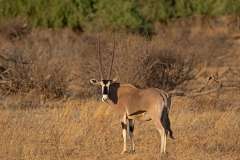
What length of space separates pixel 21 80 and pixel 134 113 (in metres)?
7.34

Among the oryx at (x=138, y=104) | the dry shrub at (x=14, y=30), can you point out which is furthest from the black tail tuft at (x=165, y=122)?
the dry shrub at (x=14, y=30)

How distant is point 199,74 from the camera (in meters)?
21.4

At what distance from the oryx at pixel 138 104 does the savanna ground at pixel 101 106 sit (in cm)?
40

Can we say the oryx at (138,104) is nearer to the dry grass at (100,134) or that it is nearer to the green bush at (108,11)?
the dry grass at (100,134)

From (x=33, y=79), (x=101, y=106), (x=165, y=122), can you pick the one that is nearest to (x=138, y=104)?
(x=165, y=122)

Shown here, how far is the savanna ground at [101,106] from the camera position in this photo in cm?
1147

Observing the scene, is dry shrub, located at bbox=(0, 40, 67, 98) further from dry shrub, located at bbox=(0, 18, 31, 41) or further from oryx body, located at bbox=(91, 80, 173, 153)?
dry shrub, located at bbox=(0, 18, 31, 41)

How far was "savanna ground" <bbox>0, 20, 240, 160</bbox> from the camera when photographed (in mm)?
11469

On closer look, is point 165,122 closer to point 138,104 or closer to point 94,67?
point 138,104

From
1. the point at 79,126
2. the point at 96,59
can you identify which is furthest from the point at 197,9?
the point at 79,126

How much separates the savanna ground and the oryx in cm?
40

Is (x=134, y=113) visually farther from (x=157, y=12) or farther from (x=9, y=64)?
(x=157, y=12)

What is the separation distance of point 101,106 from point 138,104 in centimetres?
394

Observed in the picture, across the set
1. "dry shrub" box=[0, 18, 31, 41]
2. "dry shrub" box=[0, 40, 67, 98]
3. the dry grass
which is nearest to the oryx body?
the dry grass
